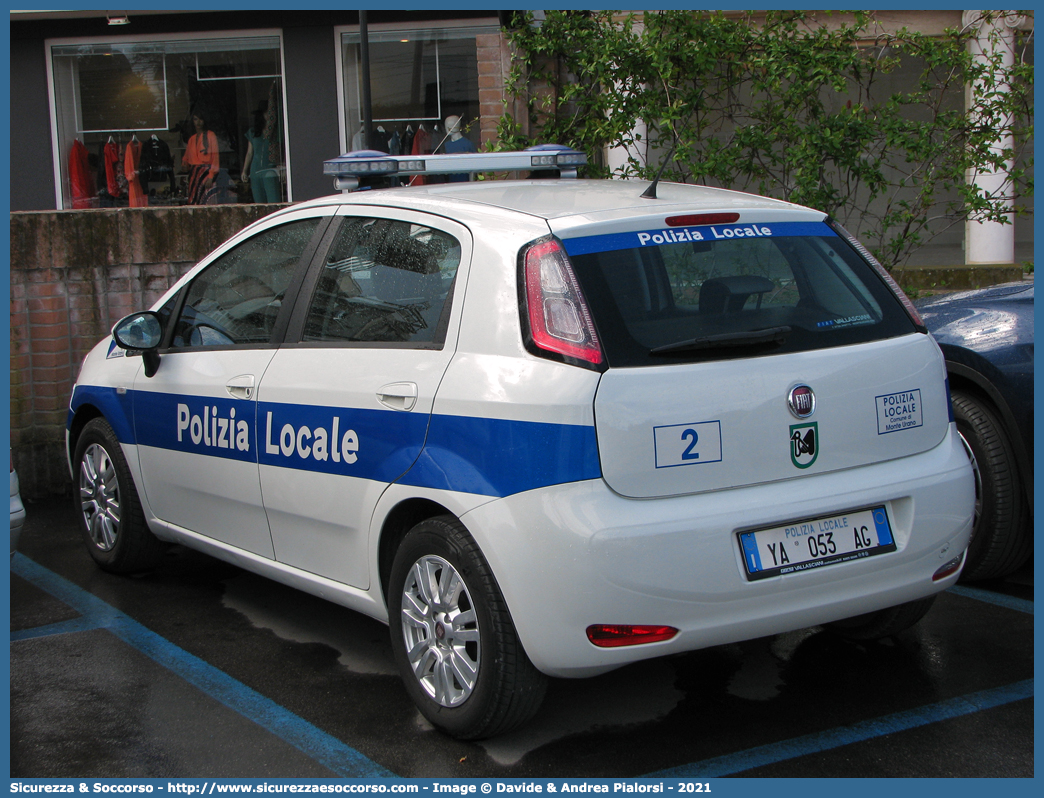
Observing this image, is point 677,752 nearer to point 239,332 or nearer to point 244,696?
point 244,696

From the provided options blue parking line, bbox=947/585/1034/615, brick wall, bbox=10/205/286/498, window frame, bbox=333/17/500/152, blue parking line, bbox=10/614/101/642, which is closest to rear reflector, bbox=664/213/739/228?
blue parking line, bbox=947/585/1034/615

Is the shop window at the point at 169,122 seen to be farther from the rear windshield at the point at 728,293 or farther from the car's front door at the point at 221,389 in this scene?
the rear windshield at the point at 728,293

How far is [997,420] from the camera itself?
4.39 meters

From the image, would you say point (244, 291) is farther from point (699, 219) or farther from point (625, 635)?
point (625, 635)

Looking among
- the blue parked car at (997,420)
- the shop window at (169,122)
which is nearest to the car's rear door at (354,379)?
the blue parked car at (997,420)

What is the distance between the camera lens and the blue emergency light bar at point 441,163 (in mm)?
4215

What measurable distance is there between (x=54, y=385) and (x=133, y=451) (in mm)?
2587

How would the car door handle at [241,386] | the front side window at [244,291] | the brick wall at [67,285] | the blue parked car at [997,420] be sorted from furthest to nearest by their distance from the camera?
the brick wall at [67,285]
the blue parked car at [997,420]
the front side window at [244,291]
the car door handle at [241,386]

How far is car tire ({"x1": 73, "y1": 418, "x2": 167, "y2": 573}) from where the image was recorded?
4945 millimetres

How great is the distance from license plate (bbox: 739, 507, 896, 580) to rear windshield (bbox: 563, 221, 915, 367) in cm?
51

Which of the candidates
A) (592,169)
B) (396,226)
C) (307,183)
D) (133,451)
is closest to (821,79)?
(592,169)

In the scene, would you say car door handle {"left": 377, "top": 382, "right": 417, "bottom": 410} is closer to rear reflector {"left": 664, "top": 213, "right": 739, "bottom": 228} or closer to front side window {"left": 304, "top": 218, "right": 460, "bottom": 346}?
front side window {"left": 304, "top": 218, "right": 460, "bottom": 346}

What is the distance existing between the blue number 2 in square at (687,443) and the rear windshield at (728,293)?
196mm

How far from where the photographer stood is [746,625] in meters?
2.95
